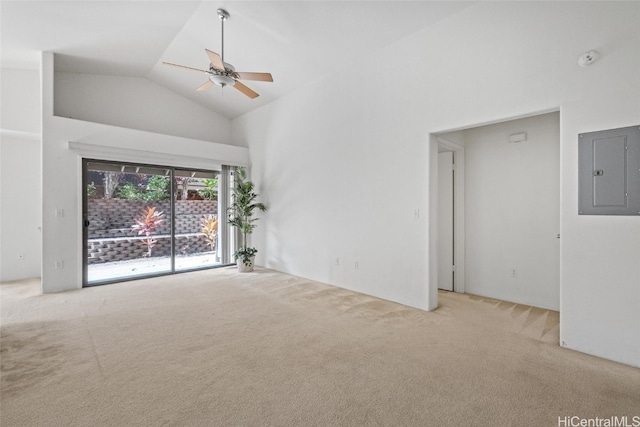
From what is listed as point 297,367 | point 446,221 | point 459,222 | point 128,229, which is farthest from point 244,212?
point 297,367

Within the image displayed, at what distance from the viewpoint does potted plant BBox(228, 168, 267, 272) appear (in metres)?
5.85

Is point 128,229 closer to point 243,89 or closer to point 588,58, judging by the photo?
point 243,89

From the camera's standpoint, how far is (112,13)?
3.73 meters

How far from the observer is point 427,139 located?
3.53m

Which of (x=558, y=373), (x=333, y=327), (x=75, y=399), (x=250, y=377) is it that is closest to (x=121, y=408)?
(x=75, y=399)

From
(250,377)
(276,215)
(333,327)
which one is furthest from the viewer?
(276,215)

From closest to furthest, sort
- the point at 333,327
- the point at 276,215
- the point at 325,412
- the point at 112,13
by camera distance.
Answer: the point at 325,412 → the point at 333,327 → the point at 112,13 → the point at 276,215

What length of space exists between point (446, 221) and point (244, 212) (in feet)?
12.7

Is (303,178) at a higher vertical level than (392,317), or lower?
higher

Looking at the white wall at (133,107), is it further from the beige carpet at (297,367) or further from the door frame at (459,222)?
the door frame at (459,222)

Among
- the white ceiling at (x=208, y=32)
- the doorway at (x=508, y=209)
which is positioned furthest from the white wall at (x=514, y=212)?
the white ceiling at (x=208, y=32)

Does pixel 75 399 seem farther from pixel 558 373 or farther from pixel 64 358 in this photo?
pixel 558 373

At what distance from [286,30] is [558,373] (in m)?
4.58

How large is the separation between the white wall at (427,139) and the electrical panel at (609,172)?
0.06m
